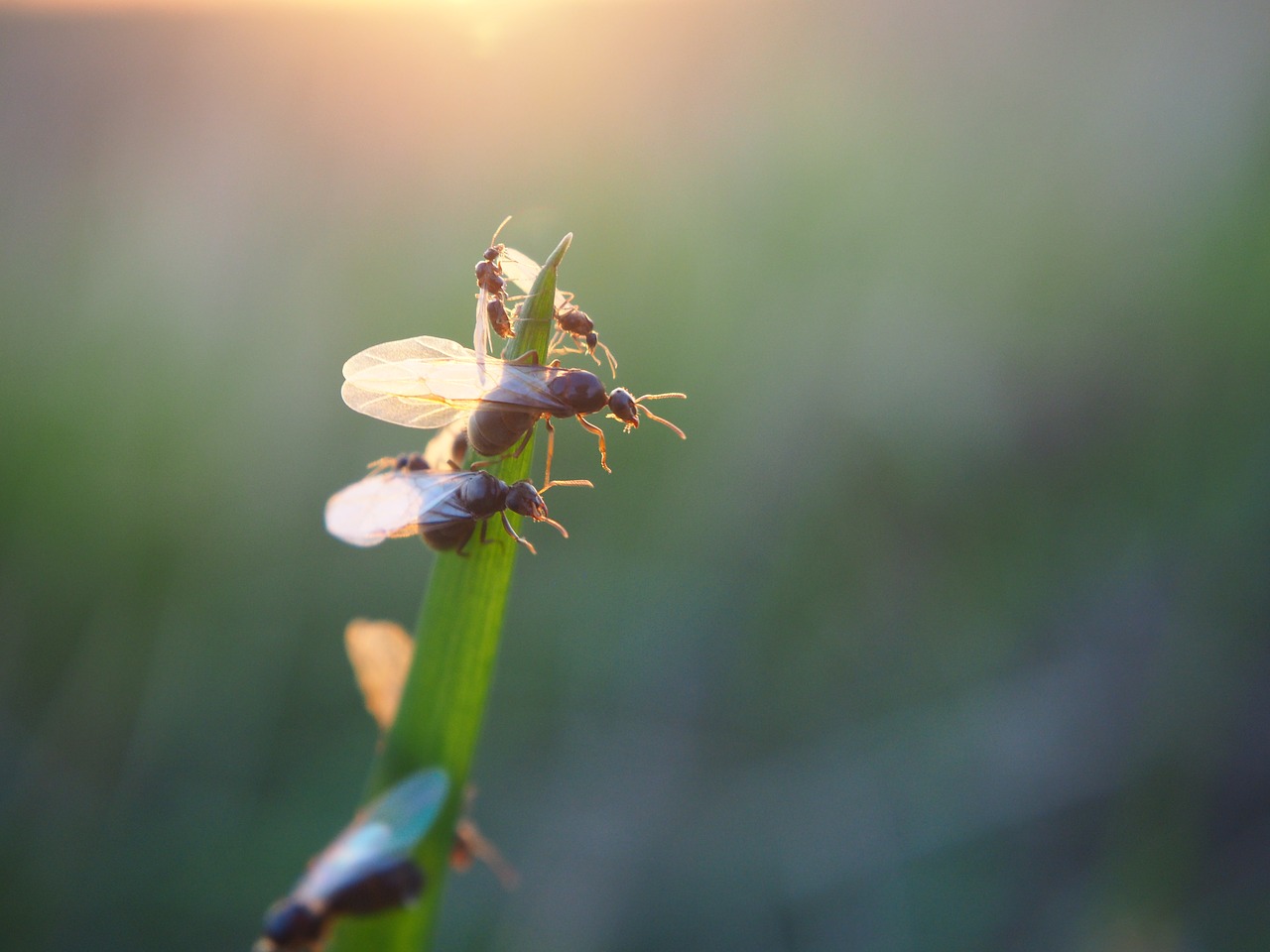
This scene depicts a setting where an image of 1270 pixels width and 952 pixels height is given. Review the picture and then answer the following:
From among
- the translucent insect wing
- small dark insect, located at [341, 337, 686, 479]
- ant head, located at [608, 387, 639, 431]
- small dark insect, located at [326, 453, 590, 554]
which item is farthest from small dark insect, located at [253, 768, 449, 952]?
ant head, located at [608, 387, 639, 431]

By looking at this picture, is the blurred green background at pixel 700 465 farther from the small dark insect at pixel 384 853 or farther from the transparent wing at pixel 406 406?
the small dark insect at pixel 384 853

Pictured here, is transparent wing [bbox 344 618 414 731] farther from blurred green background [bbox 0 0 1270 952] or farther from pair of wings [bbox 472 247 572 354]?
blurred green background [bbox 0 0 1270 952]

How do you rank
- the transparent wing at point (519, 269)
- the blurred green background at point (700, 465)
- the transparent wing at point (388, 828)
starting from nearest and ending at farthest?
the transparent wing at point (388, 828) < the transparent wing at point (519, 269) < the blurred green background at point (700, 465)

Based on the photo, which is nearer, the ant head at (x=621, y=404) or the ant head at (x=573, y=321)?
the ant head at (x=621, y=404)

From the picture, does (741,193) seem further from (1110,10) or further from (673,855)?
(673,855)

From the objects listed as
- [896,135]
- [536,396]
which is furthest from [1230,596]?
[536,396]

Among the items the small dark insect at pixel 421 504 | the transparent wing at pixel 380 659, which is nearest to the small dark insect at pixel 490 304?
the small dark insect at pixel 421 504
